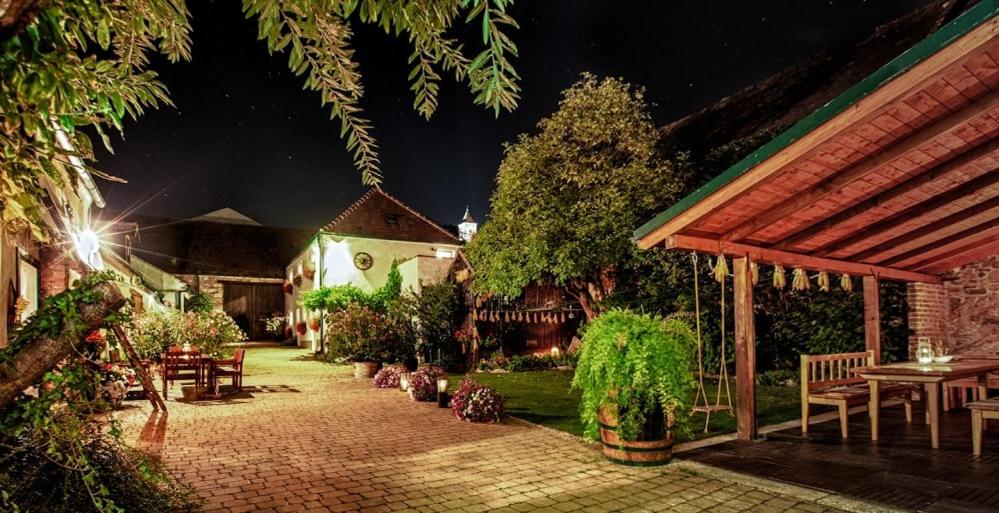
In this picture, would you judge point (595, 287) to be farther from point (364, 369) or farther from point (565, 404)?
point (364, 369)

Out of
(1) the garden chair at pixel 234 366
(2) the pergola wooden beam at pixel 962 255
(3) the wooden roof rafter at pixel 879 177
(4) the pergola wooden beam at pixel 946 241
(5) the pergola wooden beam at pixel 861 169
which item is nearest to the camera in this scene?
(3) the wooden roof rafter at pixel 879 177

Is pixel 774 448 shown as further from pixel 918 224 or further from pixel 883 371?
pixel 918 224

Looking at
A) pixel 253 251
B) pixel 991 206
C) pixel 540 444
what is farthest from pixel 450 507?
pixel 253 251

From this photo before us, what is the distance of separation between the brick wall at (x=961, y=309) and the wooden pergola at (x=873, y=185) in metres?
0.76

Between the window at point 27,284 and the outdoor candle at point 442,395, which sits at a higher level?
the window at point 27,284

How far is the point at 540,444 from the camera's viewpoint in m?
6.50

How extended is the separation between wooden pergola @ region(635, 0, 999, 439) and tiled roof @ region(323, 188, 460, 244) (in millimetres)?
17454

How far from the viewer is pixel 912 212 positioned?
699 cm

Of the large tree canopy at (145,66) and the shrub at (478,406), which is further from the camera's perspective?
the shrub at (478,406)

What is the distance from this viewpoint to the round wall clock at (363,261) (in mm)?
22531

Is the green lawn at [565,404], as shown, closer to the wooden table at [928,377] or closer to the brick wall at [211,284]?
the wooden table at [928,377]

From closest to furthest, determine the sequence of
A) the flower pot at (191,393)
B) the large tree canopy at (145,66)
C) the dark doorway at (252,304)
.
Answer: the large tree canopy at (145,66)
the flower pot at (191,393)
the dark doorway at (252,304)

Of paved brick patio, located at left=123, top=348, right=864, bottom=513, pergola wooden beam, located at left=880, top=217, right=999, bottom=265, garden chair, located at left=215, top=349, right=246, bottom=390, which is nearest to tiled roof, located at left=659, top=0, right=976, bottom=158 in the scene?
pergola wooden beam, located at left=880, top=217, right=999, bottom=265

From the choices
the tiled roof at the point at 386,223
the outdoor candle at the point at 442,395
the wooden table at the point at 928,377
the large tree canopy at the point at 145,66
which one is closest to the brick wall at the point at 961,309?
the wooden table at the point at 928,377
